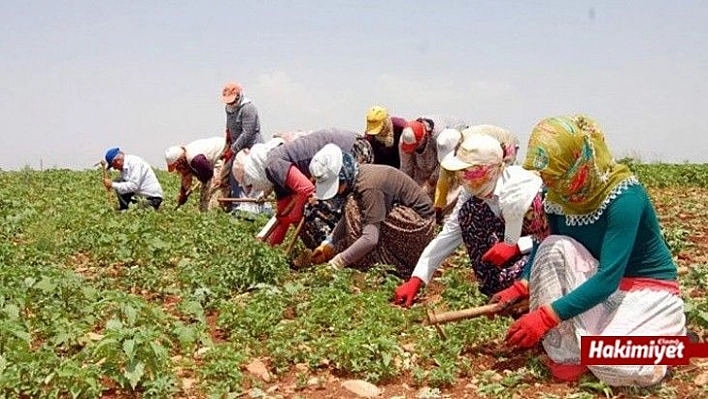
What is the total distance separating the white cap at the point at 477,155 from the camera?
4.45 m

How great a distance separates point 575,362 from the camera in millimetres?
3656

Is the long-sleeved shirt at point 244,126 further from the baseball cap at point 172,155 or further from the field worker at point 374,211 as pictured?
the field worker at point 374,211

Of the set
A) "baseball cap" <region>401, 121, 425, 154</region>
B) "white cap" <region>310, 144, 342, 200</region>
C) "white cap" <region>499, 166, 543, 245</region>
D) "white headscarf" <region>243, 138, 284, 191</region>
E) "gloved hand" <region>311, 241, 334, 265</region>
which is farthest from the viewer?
"baseball cap" <region>401, 121, 425, 154</region>

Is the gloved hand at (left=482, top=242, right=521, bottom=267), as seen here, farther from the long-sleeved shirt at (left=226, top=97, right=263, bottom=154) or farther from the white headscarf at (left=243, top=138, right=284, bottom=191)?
the long-sleeved shirt at (left=226, top=97, right=263, bottom=154)

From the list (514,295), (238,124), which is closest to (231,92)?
(238,124)

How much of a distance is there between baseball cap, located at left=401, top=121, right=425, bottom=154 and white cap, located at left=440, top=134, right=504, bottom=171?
9.10 feet


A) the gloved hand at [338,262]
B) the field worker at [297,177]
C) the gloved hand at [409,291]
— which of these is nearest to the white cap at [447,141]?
the field worker at [297,177]

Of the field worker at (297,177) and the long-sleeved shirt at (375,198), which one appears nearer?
the long-sleeved shirt at (375,198)

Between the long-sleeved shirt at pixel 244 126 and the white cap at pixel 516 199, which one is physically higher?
the white cap at pixel 516 199

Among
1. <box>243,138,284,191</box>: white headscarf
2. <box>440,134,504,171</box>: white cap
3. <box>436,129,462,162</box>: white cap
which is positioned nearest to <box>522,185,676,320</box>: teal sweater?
<box>440,134,504,171</box>: white cap

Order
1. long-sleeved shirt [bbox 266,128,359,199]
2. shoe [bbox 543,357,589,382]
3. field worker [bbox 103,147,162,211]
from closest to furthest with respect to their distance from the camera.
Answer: shoe [bbox 543,357,589,382]
long-sleeved shirt [bbox 266,128,359,199]
field worker [bbox 103,147,162,211]

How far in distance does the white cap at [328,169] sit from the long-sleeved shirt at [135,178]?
5419 mm

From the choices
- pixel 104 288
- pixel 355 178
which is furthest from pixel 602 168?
pixel 104 288

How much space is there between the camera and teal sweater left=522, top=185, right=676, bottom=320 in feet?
11.4
